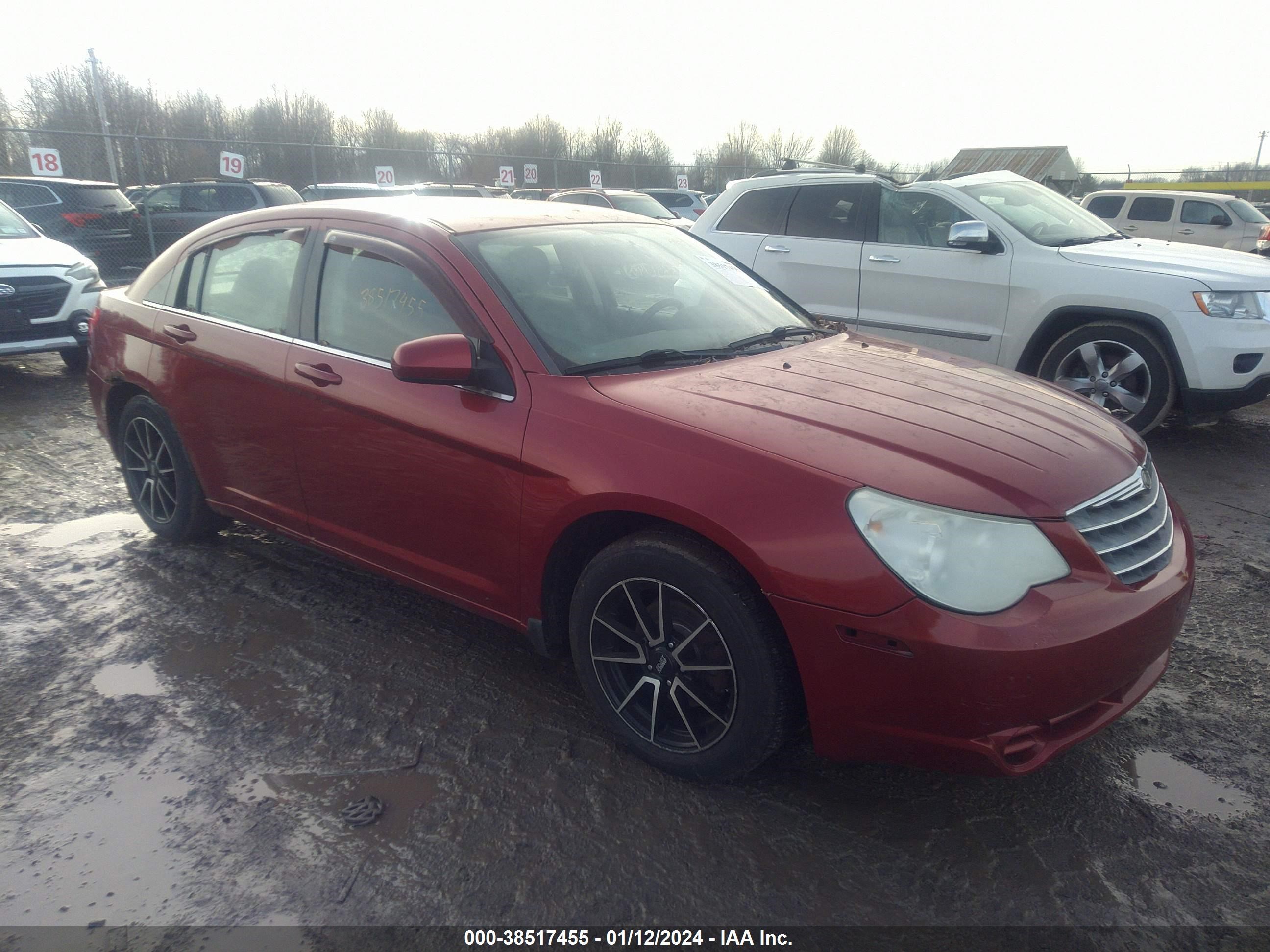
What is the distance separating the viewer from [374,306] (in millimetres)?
3346

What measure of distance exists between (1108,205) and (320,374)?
59.6 ft

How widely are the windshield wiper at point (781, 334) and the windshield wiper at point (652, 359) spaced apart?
12 cm

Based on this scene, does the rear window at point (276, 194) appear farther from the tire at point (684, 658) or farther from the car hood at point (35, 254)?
the tire at point (684, 658)

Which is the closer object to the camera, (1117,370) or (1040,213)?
(1117,370)

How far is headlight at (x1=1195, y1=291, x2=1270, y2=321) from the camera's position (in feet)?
18.5

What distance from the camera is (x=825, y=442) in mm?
2453

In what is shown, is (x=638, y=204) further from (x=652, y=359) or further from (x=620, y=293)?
(x=652, y=359)

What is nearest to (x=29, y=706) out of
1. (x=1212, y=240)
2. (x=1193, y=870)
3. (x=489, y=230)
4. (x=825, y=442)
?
(x=489, y=230)

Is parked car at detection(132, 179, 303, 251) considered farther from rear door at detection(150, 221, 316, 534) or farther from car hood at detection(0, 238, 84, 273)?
rear door at detection(150, 221, 316, 534)

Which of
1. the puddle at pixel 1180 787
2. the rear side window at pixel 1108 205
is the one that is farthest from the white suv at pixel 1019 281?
the rear side window at pixel 1108 205

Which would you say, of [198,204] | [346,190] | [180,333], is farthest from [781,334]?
[346,190]

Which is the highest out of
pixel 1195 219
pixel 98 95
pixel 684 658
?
pixel 98 95

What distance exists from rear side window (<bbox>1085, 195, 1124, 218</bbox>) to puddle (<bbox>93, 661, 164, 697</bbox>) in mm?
18493

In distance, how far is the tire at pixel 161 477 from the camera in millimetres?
4227
